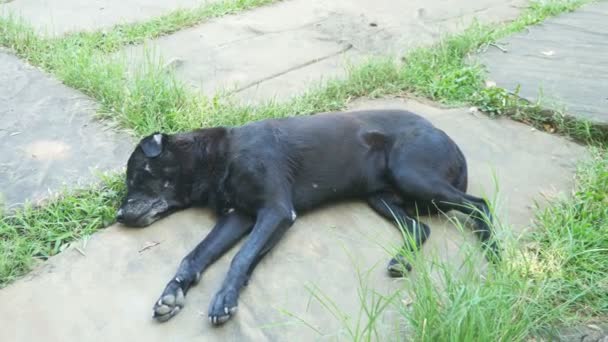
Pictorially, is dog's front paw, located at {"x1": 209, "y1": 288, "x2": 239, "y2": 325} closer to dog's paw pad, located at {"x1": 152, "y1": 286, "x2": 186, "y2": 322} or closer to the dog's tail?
dog's paw pad, located at {"x1": 152, "y1": 286, "x2": 186, "y2": 322}

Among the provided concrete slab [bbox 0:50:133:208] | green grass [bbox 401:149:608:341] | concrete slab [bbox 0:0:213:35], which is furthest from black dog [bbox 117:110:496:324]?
concrete slab [bbox 0:0:213:35]

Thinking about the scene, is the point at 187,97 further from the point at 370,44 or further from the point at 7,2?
the point at 7,2

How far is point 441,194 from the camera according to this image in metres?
3.77

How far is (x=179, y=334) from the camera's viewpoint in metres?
3.08

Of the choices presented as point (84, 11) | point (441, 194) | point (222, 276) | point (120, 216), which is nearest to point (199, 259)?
point (222, 276)

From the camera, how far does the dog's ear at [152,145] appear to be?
3.88 meters

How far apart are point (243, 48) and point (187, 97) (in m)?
1.50

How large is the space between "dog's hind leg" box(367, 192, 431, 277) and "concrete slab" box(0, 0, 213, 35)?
3.79m

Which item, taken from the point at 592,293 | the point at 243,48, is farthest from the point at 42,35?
the point at 592,293

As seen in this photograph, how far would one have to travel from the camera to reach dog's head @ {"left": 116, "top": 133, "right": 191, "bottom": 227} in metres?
3.84

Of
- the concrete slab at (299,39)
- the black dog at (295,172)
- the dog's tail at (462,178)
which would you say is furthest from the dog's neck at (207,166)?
the dog's tail at (462,178)

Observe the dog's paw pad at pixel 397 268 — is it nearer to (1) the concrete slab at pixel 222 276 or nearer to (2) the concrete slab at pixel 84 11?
(1) the concrete slab at pixel 222 276

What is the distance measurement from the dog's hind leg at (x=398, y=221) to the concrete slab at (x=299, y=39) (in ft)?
5.39

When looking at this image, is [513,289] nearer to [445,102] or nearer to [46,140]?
[445,102]
